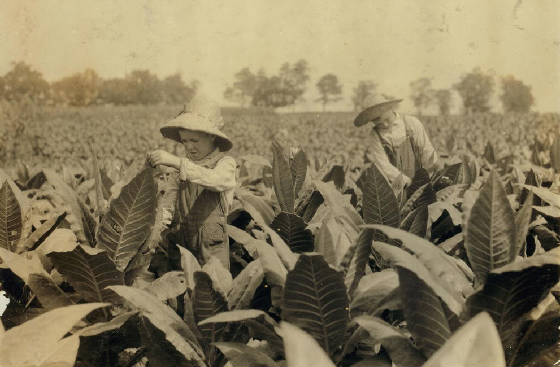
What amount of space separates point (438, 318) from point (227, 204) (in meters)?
1.44

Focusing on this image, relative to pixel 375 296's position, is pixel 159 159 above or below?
above

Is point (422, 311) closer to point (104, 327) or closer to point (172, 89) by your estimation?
point (104, 327)

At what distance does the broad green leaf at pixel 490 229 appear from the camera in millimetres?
1133

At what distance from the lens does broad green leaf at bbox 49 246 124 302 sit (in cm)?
133

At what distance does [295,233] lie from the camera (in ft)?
5.66

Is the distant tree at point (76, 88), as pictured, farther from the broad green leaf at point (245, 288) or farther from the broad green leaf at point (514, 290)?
the broad green leaf at point (514, 290)

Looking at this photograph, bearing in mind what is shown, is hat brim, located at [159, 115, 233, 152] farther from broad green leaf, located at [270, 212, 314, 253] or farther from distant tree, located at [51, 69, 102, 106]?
distant tree, located at [51, 69, 102, 106]

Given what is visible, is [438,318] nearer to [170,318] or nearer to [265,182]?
[170,318]

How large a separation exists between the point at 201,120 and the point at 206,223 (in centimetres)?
46

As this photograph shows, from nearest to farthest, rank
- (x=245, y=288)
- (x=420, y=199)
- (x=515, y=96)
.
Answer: (x=245, y=288), (x=420, y=199), (x=515, y=96)

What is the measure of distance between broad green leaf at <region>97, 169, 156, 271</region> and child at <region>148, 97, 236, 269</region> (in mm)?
535

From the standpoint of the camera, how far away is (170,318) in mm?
1217

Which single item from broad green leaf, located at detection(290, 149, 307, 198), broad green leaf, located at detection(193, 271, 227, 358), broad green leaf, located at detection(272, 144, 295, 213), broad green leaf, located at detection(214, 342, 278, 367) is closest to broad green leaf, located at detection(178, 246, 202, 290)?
broad green leaf, located at detection(193, 271, 227, 358)

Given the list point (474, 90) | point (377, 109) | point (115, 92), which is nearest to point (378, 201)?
point (377, 109)
